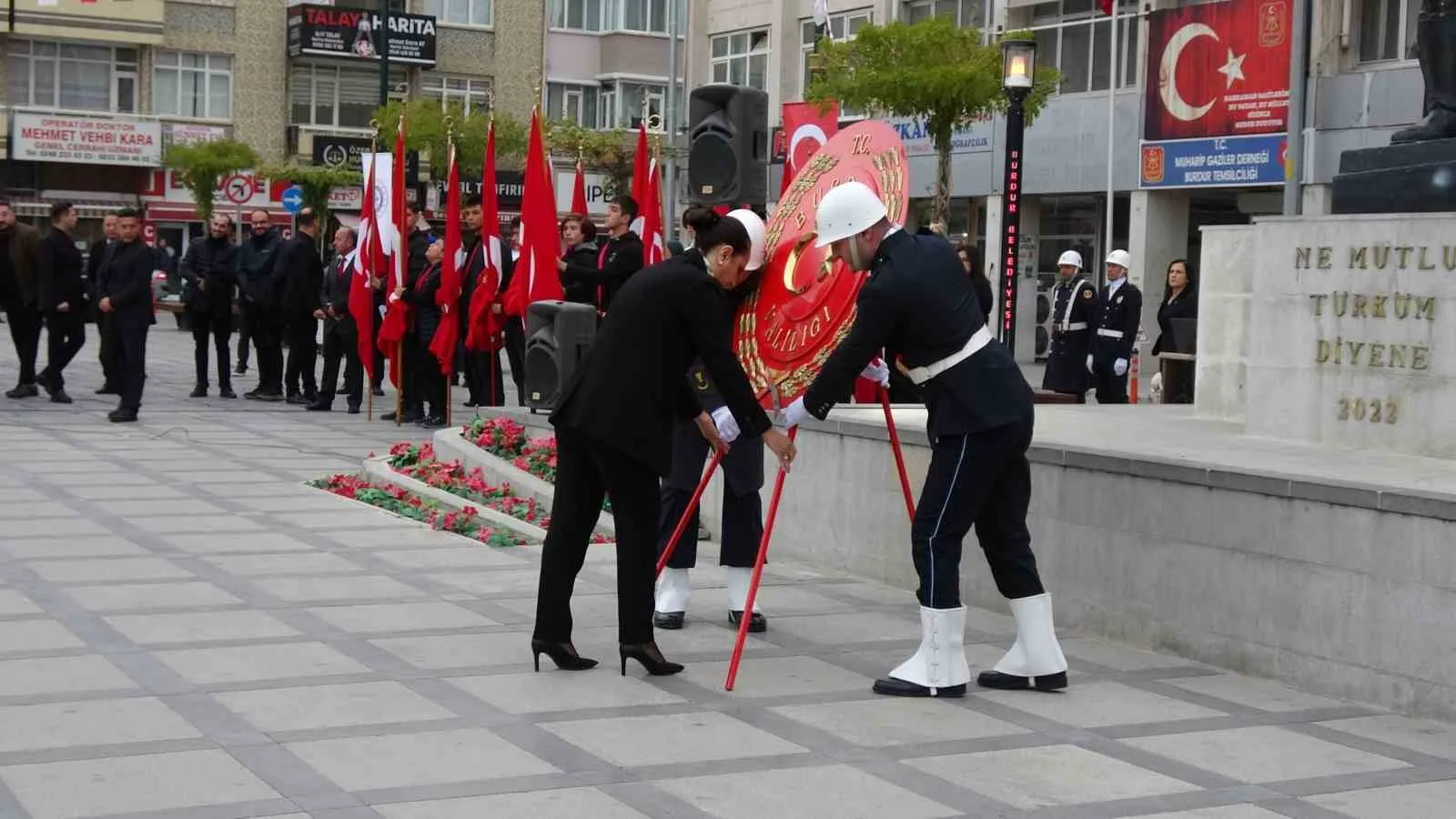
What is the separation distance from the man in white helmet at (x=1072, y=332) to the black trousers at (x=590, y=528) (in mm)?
10067

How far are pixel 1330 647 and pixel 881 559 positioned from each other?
3.06 meters

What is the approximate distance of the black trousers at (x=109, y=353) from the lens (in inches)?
742

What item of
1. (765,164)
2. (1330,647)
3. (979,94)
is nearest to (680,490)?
(1330,647)

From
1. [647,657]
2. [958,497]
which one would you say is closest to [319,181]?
[647,657]

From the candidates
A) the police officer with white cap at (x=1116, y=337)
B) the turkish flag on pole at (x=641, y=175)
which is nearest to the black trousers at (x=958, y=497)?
the police officer with white cap at (x=1116, y=337)

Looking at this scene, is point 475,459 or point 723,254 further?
point 475,459

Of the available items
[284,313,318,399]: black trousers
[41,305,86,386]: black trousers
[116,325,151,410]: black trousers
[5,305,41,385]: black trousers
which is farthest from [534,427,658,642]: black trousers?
[5,305,41,385]: black trousers

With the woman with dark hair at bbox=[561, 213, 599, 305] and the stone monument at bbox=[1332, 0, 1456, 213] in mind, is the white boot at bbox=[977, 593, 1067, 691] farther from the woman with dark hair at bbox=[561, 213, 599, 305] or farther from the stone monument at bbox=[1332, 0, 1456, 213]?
the woman with dark hair at bbox=[561, 213, 599, 305]

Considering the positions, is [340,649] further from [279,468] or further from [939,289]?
[279,468]

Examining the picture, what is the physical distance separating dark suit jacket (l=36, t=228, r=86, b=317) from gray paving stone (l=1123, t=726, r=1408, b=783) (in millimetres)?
15125

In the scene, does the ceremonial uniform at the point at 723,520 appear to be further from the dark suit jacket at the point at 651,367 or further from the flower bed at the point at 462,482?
the flower bed at the point at 462,482

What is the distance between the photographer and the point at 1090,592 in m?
8.91

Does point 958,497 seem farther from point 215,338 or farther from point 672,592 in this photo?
point 215,338

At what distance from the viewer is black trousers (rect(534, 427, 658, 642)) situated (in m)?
7.64
